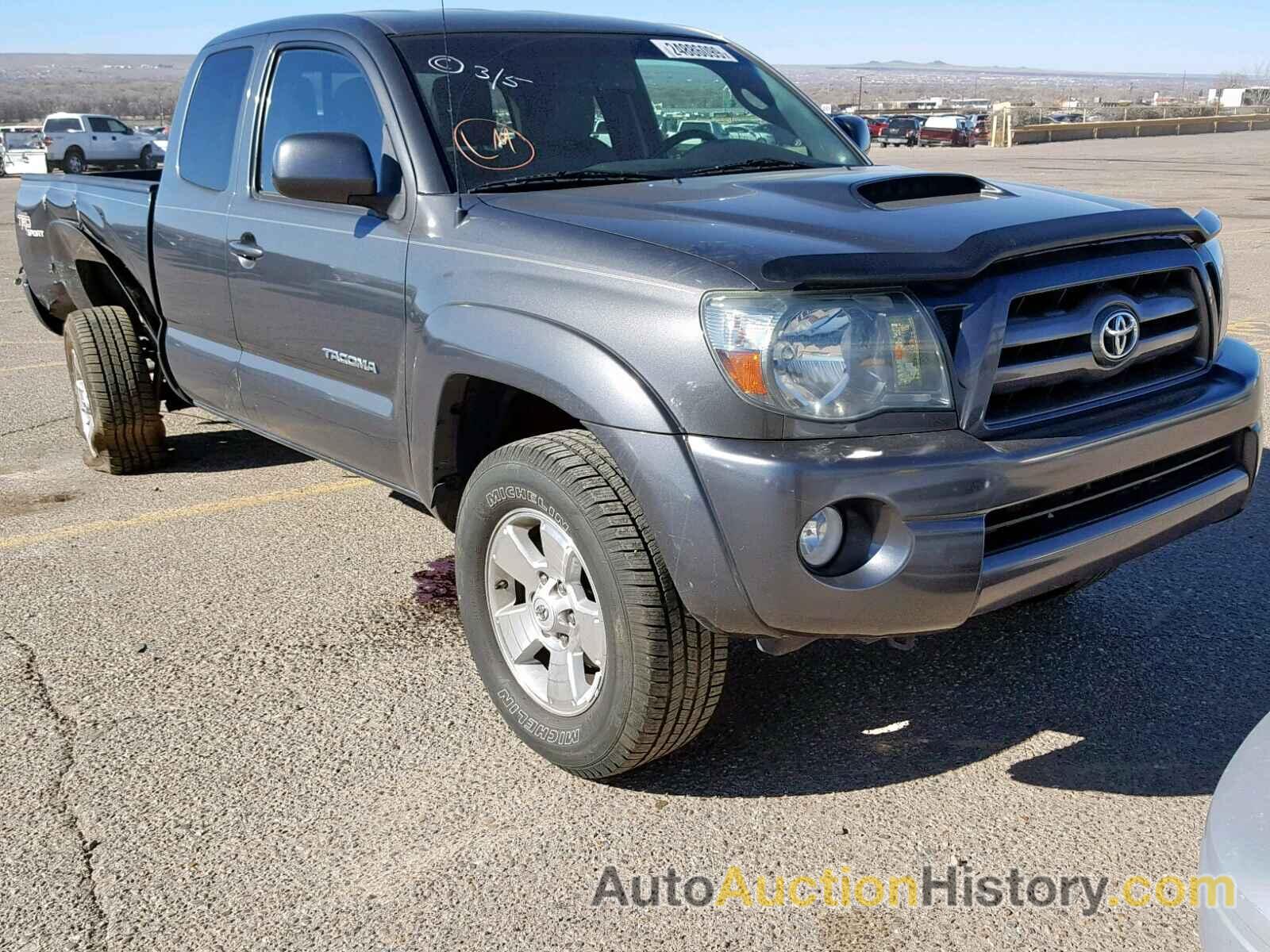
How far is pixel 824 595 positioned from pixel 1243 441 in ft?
4.55

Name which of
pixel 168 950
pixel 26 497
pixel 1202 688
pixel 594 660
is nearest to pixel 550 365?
pixel 594 660

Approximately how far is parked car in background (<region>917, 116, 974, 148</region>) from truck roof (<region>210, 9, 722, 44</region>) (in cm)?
4462

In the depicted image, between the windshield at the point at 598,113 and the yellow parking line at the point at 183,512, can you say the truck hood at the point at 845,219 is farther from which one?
the yellow parking line at the point at 183,512

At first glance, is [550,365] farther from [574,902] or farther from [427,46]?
[427,46]

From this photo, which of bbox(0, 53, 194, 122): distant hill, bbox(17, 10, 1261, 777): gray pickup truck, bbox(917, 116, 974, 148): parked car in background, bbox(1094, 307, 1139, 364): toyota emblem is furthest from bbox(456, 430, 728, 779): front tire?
bbox(0, 53, 194, 122): distant hill

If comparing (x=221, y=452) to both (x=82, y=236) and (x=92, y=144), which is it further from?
(x=92, y=144)

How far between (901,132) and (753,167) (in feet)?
154

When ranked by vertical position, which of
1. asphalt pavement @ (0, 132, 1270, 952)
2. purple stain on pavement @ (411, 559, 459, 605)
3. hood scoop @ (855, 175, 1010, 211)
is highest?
hood scoop @ (855, 175, 1010, 211)

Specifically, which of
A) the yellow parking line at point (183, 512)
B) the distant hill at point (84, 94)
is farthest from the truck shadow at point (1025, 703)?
the distant hill at point (84, 94)

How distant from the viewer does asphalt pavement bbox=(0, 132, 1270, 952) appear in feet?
8.33

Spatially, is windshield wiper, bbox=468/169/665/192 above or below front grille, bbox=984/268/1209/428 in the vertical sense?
above

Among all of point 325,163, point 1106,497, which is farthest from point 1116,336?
point 325,163

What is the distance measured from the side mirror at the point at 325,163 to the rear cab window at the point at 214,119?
117 cm

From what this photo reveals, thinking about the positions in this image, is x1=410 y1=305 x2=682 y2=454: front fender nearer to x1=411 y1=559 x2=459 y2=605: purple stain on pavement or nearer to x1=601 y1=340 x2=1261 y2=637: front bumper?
x1=601 y1=340 x2=1261 y2=637: front bumper
